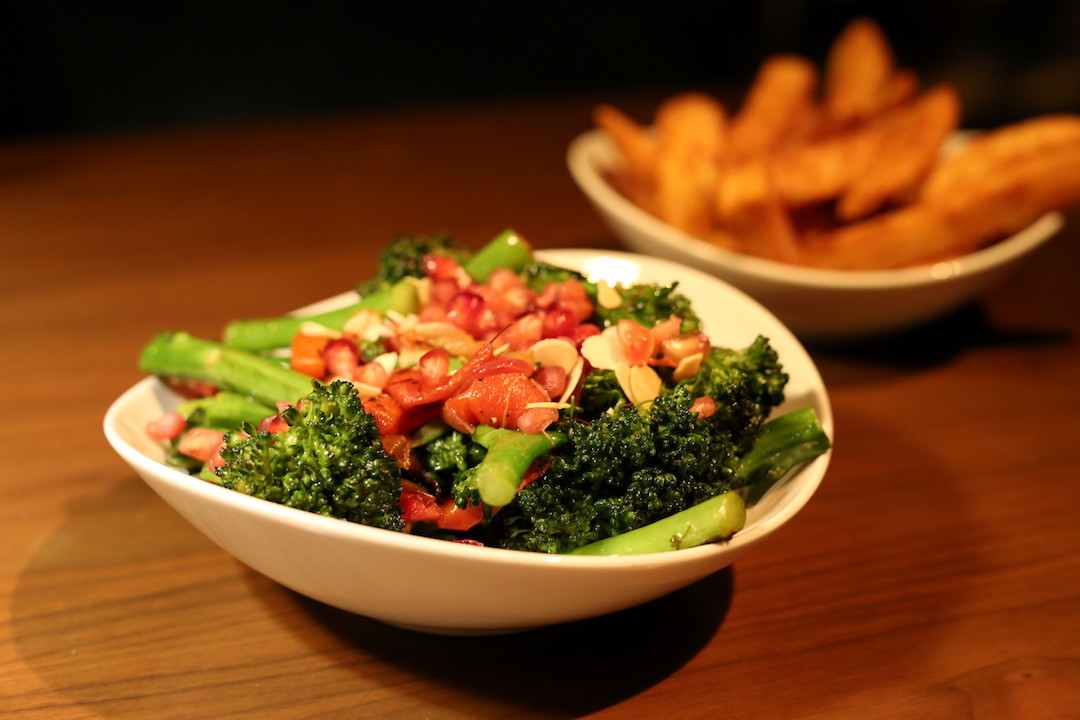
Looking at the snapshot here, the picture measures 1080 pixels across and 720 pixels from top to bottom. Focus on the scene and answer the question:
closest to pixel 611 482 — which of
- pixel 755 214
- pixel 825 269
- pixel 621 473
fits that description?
pixel 621 473

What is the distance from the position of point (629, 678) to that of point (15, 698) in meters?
0.96

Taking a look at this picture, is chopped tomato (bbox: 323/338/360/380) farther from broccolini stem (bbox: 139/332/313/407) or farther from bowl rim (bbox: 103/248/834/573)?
bowl rim (bbox: 103/248/834/573)

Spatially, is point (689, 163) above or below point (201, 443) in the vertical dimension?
above

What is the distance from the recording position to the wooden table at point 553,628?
1441mm

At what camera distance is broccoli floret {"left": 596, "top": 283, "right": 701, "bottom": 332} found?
1728 millimetres

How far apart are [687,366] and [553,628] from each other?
0.50 meters

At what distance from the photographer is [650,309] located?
1749 mm

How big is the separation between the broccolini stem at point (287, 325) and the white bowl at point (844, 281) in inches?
35.1

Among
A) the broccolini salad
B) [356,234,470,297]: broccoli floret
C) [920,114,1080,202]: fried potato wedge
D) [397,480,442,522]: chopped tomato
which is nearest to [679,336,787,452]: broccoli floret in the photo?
the broccolini salad

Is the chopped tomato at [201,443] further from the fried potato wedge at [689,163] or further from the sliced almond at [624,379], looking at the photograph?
the fried potato wedge at [689,163]

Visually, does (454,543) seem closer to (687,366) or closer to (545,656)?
(545,656)

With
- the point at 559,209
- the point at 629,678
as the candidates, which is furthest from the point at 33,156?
the point at 629,678

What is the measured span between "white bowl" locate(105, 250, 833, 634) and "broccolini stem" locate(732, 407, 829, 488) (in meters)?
0.03

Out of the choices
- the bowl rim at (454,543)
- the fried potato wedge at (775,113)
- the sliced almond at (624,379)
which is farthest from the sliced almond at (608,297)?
the fried potato wedge at (775,113)
